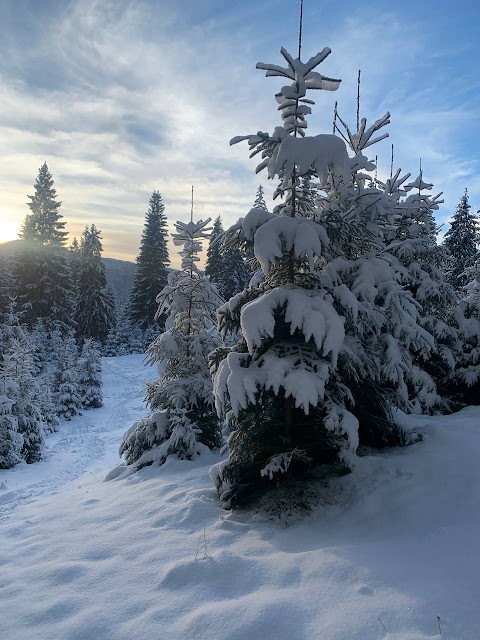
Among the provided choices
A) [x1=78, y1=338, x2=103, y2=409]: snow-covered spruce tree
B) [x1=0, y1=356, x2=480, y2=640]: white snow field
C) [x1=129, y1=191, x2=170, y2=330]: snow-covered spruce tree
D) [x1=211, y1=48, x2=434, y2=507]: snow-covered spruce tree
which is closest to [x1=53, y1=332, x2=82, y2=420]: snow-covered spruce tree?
[x1=78, y1=338, x2=103, y2=409]: snow-covered spruce tree

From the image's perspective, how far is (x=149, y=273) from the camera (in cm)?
4103

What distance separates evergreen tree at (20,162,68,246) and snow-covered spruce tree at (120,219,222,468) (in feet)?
101

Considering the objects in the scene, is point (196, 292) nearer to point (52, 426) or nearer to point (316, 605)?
point (316, 605)

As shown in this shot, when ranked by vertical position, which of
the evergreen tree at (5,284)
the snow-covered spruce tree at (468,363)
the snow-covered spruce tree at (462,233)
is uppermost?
the snow-covered spruce tree at (462,233)

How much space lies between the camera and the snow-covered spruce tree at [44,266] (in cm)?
3450

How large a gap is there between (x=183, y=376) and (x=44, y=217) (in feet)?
110

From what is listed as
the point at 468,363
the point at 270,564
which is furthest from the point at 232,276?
the point at 270,564

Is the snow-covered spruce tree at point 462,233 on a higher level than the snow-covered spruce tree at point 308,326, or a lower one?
higher

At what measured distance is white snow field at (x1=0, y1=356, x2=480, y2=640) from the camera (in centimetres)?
316

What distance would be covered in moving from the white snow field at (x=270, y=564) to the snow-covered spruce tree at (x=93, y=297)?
115 ft

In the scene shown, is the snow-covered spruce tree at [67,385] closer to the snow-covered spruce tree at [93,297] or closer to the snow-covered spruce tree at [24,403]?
the snow-covered spruce tree at [24,403]

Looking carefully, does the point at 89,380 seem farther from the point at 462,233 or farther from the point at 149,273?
the point at 462,233

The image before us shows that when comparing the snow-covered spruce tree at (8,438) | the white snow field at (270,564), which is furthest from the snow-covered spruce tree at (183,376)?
the snow-covered spruce tree at (8,438)

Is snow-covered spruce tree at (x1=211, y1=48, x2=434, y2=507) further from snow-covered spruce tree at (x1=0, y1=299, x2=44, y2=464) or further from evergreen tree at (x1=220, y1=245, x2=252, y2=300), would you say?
evergreen tree at (x1=220, y1=245, x2=252, y2=300)
